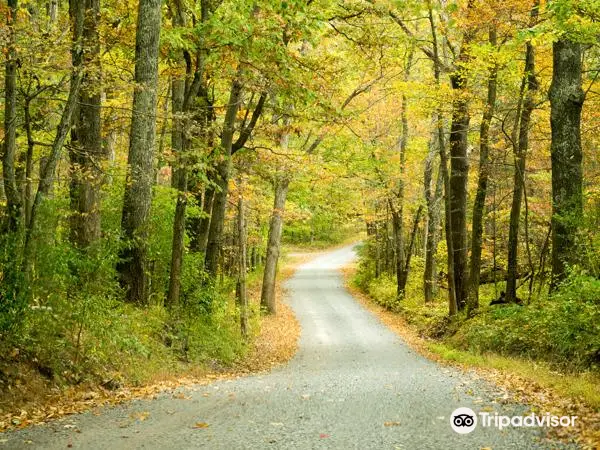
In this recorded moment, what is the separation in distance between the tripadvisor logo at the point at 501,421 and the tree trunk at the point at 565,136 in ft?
21.7

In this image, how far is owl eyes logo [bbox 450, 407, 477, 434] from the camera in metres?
6.03

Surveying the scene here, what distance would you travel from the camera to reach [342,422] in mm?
6539

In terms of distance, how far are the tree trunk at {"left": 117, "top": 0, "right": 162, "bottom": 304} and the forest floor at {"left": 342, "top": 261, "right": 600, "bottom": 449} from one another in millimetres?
6889

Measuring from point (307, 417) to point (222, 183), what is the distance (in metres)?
8.84

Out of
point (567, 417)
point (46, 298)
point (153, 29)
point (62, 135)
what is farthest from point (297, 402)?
point (153, 29)

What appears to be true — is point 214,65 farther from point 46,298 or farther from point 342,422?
point 342,422

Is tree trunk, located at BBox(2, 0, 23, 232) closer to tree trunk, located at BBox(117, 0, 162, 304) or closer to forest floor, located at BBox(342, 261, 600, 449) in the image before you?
tree trunk, located at BBox(117, 0, 162, 304)

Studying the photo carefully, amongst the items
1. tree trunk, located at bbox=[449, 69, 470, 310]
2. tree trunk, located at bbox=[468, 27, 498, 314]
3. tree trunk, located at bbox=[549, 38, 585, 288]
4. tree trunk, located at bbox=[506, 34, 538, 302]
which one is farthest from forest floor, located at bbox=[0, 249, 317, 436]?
tree trunk, located at bbox=[549, 38, 585, 288]

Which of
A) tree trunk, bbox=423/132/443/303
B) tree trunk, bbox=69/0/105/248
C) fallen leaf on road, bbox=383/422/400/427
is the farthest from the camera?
tree trunk, bbox=423/132/443/303

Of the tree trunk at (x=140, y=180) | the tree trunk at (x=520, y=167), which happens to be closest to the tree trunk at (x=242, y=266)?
the tree trunk at (x=140, y=180)

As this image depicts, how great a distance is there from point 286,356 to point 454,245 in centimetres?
659

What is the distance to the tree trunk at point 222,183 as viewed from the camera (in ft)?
45.9

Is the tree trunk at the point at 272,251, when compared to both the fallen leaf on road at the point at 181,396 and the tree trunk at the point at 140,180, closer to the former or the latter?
the tree trunk at the point at 140,180

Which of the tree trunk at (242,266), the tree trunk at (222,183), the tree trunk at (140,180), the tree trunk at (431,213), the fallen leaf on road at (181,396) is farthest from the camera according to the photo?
the tree trunk at (431,213)
